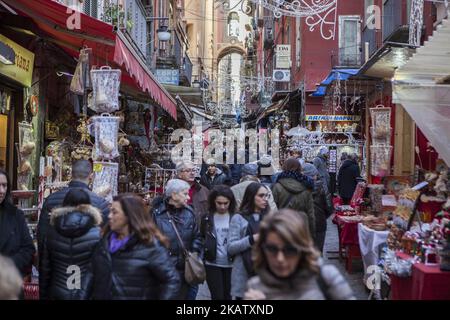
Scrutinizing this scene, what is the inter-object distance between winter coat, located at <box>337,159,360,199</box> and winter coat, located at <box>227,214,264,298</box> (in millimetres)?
9848

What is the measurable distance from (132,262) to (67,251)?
1.02 meters

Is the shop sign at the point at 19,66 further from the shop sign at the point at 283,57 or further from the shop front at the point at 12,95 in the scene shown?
the shop sign at the point at 283,57

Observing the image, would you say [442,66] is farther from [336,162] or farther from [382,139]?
[336,162]

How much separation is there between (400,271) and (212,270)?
1923 millimetres

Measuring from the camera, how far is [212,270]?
21.6 feet

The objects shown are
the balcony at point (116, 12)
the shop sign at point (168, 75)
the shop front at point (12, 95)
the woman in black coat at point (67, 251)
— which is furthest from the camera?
the shop sign at point (168, 75)

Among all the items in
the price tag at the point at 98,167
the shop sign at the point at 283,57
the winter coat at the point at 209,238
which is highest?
the shop sign at the point at 283,57

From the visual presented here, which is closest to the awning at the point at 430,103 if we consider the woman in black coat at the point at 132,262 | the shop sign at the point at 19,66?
the woman in black coat at the point at 132,262

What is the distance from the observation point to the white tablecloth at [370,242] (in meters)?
8.55

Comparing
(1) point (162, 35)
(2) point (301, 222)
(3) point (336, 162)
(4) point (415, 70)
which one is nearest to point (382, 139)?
(4) point (415, 70)

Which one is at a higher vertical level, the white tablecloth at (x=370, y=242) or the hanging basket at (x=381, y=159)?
the hanging basket at (x=381, y=159)

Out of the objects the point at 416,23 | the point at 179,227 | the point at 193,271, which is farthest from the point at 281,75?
the point at 193,271

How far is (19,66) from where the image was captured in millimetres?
8992

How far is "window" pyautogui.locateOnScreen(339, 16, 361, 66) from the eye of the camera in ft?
83.0
